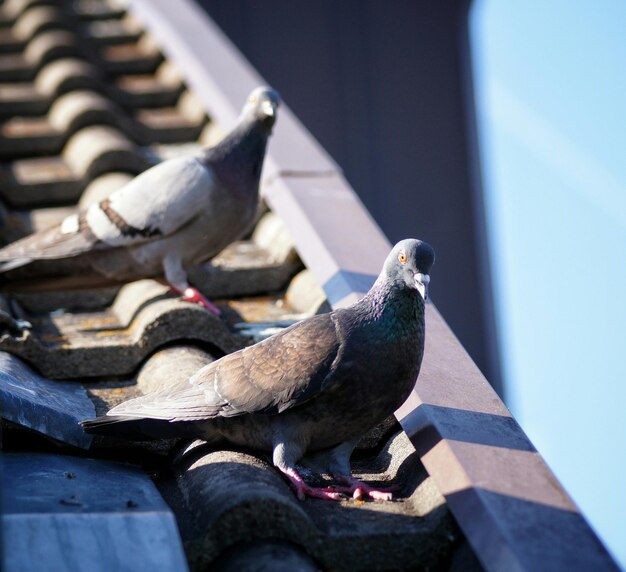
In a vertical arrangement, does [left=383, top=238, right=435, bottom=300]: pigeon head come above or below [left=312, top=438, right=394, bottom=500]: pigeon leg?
above

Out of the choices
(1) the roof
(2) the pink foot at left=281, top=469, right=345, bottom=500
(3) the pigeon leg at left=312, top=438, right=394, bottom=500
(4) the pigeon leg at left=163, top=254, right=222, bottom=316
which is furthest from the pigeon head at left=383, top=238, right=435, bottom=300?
(4) the pigeon leg at left=163, top=254, right=222, bottom=316

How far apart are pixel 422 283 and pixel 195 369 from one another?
970 millimetres

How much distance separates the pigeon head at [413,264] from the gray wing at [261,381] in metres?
0.25

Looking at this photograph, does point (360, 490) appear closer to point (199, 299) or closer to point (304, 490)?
point (304, 490)

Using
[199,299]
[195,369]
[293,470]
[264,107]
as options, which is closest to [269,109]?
[264,107]

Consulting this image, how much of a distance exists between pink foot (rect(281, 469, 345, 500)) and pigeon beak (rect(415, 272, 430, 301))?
25.3 inches

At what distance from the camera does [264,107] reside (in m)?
5.02

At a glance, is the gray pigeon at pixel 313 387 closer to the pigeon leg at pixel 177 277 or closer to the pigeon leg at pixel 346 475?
the pigeon leg at pixel 346 475

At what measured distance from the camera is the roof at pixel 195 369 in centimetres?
262

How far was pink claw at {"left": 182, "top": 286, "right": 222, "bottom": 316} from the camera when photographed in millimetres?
4386

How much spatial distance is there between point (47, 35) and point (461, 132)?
5836 mm

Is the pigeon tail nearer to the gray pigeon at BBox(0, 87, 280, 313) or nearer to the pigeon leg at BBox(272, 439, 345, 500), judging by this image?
the pigeon leg at BBox(272, 439, 345, 500)

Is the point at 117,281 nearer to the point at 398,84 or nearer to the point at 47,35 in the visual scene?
the point at 47,35

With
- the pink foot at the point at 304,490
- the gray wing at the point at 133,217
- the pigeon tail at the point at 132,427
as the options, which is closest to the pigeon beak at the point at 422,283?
the pink foot at the point at 304,490
